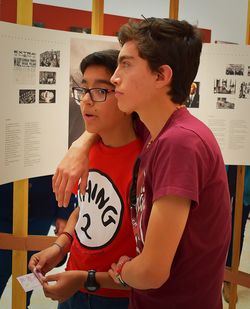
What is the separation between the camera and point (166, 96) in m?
1.17

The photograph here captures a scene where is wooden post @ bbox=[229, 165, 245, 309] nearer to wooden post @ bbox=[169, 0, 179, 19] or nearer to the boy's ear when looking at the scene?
wooden post @ bbox=[169, 0, 179, 19]

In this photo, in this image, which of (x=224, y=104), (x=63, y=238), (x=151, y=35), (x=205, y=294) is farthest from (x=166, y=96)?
(x=224, y=104)

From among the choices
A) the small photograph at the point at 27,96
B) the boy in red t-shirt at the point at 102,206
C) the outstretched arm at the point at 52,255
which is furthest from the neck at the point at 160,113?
the small photograph at the point at 27,96

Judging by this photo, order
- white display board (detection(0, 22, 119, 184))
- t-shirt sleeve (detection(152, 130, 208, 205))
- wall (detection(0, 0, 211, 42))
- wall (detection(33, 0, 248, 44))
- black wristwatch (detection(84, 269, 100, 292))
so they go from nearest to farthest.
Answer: t-shirt sleeve (detection(152, 130, 208, 205))
black wristwatch (detection(84, 269, 100, 292))
white display board (detection(0, 22, 119, 184))
wall (detection(0, 0, 211, 42))
wall (detection(33, 0, 248, 44))

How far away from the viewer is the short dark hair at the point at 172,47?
1.13 metres

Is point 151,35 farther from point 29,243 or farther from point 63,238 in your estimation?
point 29,243

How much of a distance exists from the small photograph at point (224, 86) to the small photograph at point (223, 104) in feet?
0.14

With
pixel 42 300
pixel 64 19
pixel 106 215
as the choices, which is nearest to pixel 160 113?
pixel 106 215

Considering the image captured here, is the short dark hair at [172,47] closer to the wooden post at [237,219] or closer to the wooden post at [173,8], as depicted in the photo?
the wooden post at [173,8]

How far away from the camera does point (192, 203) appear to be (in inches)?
41.2

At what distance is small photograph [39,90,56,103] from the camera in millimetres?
1900

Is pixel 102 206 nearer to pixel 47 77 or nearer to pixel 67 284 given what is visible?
pixel 67 284

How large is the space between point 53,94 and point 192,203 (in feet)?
3.62

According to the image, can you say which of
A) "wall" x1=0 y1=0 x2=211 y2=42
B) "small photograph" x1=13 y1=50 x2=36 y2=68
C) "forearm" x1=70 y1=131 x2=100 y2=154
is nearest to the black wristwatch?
"forearm" x1=70 y1=131 x2=100 y2=154
